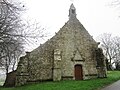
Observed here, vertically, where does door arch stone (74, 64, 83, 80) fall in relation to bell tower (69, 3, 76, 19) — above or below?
below

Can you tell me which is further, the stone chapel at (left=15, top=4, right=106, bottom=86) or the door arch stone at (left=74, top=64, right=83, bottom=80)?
the door arch stone at (left=74, top=64, right=83, bottom=80)

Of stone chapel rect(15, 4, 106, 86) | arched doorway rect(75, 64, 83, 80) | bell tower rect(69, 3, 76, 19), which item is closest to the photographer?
stone chapel rect(15, 4, 106, 86)

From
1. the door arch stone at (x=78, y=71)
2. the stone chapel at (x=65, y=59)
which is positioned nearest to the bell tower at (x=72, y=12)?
the stone chapel at (x=65, y=59)

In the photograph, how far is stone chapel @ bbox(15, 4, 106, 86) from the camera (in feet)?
91.7

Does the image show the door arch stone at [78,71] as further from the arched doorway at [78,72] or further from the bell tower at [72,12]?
the bell tower at [72,12]

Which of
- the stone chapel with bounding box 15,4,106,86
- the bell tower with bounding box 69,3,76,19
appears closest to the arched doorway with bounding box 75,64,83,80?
the stone chapel with bounding box 15,4,106,86

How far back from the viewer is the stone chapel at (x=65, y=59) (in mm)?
27938

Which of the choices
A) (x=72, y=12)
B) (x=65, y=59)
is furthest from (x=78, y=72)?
(x=72, y=12)

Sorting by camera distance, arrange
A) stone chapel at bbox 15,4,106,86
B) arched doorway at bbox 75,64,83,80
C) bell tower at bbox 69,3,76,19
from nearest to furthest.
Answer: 1. stone chapel at bbox 15,4,106,86
2. arched doorway at bbox 75,64,83,80
3. bell tower at bbox 69,3,76,19

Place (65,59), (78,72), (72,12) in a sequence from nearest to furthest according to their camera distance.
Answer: (65,59) < (78,72) < (72,12)

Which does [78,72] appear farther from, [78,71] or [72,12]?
[72,12]

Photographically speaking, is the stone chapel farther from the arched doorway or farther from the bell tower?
the bell tower

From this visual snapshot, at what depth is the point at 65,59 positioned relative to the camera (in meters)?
29.3

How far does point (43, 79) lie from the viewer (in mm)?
27969
